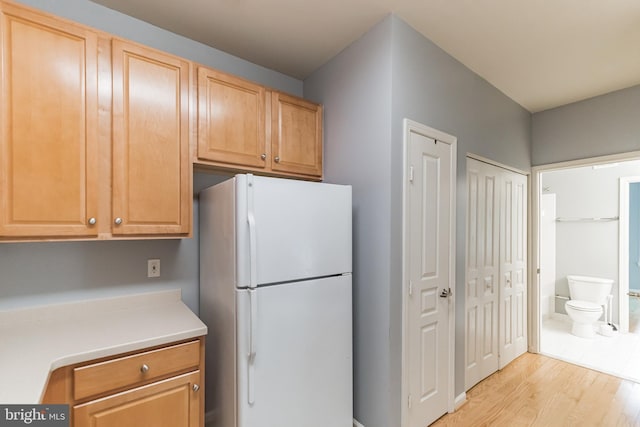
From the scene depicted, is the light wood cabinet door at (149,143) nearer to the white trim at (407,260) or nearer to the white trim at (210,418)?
the white trim at (210,418)

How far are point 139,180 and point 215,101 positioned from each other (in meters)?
0.63

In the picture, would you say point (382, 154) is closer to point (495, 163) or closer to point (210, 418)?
point (495, 163)

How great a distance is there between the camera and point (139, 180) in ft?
5.05

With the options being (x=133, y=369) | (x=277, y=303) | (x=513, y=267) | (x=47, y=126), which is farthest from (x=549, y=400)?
(x=47, y=126)

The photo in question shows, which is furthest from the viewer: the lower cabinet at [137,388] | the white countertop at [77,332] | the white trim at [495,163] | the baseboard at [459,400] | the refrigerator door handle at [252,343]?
the white trim at [495,163]

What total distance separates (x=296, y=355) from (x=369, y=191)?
1.05 metres

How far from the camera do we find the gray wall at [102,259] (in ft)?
5.00

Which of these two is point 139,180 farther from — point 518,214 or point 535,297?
point 535,297

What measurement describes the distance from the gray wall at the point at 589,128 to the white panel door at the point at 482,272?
908 millimetres

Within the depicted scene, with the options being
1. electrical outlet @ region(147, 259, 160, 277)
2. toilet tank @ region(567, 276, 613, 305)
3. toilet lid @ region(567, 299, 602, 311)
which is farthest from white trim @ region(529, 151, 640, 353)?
electrical outlet @ region(147, 259, 160, 277)

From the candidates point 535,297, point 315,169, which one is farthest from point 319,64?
point 535,297

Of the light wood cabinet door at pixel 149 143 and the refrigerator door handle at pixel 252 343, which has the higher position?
the light wood cabinet door at pixel 149 143

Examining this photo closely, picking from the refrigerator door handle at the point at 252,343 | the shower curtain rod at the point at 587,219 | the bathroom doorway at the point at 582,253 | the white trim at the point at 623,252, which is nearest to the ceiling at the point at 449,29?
the bathroom doorway at the point at 582,253

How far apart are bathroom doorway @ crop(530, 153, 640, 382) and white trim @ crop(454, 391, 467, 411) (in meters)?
1.52
